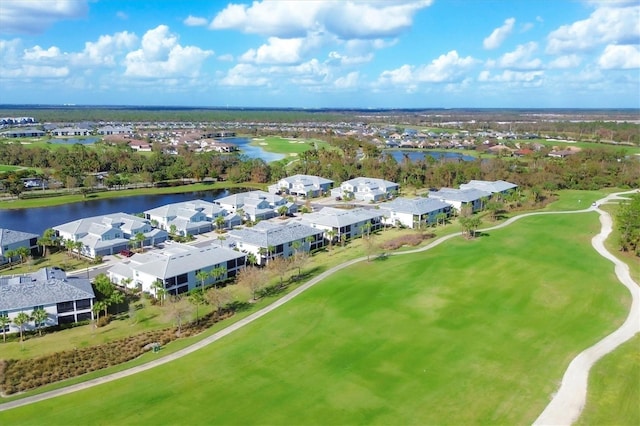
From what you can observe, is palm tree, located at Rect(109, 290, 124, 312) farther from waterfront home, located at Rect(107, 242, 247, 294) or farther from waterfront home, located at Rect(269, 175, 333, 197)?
waterfront home, located at Rect(269, 175, 333, 197)

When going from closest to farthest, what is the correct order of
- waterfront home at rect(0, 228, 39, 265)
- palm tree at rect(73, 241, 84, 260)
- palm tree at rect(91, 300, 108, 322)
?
palm tree at rect(91, 300, 108, 322) < waterfront home at rect(0, 228, 39, 265) < palm tree at rect(73, 241, 84, 260)

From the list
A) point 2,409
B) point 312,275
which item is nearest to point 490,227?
point 312,275

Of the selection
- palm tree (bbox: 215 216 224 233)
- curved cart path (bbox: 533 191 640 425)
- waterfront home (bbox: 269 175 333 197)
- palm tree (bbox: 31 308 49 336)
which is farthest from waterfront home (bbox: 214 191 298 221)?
curved cart path (bbox: 533 191 640 425)

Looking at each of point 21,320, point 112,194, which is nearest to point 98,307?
point 21,320

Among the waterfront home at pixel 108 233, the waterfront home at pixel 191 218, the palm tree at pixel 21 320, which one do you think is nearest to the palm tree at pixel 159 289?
the palm tree at pixel 21 320

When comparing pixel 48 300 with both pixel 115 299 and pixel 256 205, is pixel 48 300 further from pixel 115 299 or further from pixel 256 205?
pixel 256 205

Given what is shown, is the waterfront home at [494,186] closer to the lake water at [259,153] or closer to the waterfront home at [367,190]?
the waterfront home at [367,190]
